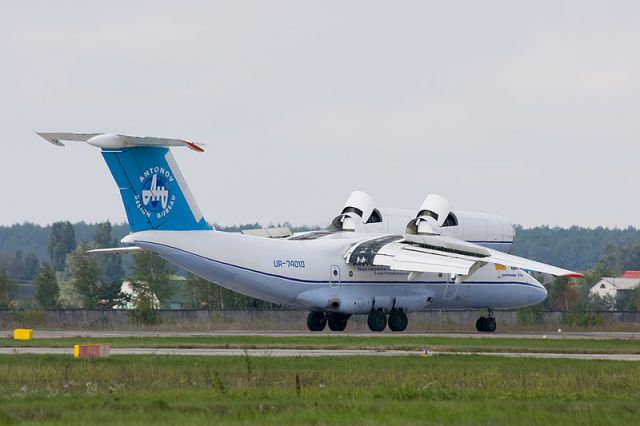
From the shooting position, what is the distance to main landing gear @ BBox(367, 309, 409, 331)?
165 feet

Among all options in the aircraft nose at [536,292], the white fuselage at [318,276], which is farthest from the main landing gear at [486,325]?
the aircraft nose at [536,292]

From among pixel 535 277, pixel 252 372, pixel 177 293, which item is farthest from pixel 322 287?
pixel 177 293

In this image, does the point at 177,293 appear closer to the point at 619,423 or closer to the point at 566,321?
the point at 566,321

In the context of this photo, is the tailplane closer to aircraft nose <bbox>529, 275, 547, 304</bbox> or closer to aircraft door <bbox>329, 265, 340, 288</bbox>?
aircraft door <bbox>329, 265, 340, 288</bbox>

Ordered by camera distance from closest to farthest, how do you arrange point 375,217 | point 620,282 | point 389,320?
point 389,320 < point 375,217 < point 620,282

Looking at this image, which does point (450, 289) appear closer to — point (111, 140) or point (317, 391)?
point (111, 140)

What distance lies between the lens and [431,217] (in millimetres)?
51312

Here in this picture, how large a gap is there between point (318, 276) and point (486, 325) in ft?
30.7

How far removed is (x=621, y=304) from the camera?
87875 millimetres

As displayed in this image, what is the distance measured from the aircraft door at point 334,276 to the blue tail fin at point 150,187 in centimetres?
661

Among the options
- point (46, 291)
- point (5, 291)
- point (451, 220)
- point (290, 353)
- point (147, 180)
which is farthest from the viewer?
point (46, 291)

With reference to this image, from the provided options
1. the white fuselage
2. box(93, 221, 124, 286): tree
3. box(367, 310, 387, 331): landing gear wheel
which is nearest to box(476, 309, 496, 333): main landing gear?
the white fuselage

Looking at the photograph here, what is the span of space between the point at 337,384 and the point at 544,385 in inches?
154

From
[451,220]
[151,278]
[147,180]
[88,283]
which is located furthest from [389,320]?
[88,283]
